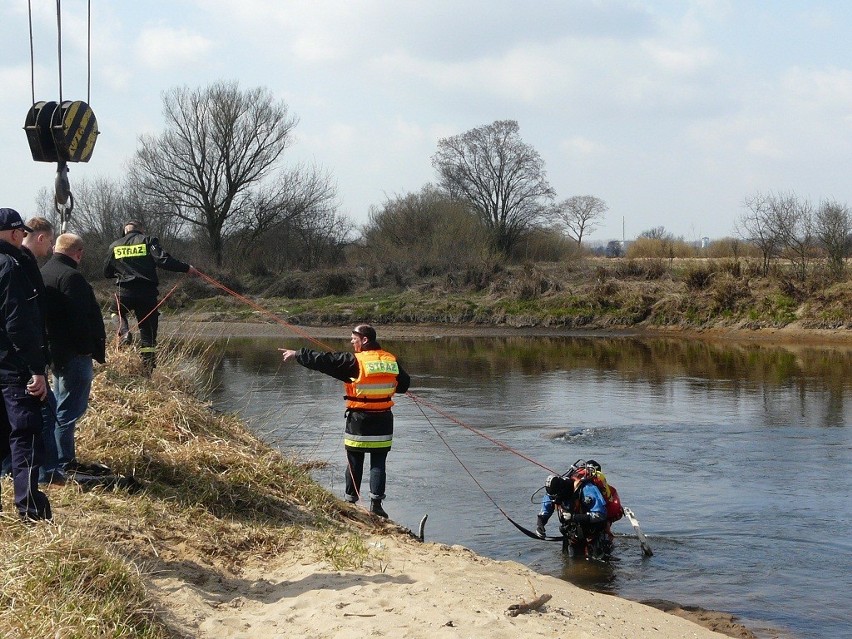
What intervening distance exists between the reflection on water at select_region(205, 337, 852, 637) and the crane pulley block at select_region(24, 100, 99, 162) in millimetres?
4225

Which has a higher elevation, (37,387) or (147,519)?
(37,387)

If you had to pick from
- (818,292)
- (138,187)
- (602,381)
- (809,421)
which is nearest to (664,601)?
(809,421)

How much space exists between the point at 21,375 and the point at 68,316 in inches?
53.6

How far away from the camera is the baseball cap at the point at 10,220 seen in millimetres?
6246

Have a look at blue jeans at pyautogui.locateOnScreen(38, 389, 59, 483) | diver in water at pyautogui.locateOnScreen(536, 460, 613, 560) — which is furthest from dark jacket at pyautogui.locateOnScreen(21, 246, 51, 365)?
diver in water at pyautogui.locateOnScreen(536, 460, 613, 560)

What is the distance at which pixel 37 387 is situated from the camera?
6164 mm

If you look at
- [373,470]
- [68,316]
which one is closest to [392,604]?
[373,470]

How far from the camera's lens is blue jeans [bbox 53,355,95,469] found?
24.7 ft

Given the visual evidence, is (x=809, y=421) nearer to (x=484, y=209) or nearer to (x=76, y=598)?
(x=76, y=598)

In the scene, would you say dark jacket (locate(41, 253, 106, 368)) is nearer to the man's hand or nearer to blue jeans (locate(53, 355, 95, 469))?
blue jeans (locate(53, 355, 95, 469))

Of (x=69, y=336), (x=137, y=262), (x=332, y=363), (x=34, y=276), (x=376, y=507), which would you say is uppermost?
(x=137, y=262)

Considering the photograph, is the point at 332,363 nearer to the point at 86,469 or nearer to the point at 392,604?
the point at 86,469

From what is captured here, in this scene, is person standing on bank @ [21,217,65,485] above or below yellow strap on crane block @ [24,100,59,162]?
below

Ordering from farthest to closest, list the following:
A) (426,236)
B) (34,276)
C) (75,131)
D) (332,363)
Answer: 1. (426,236)
2. (75,131)
3. (332,363)
4. (34,276)
